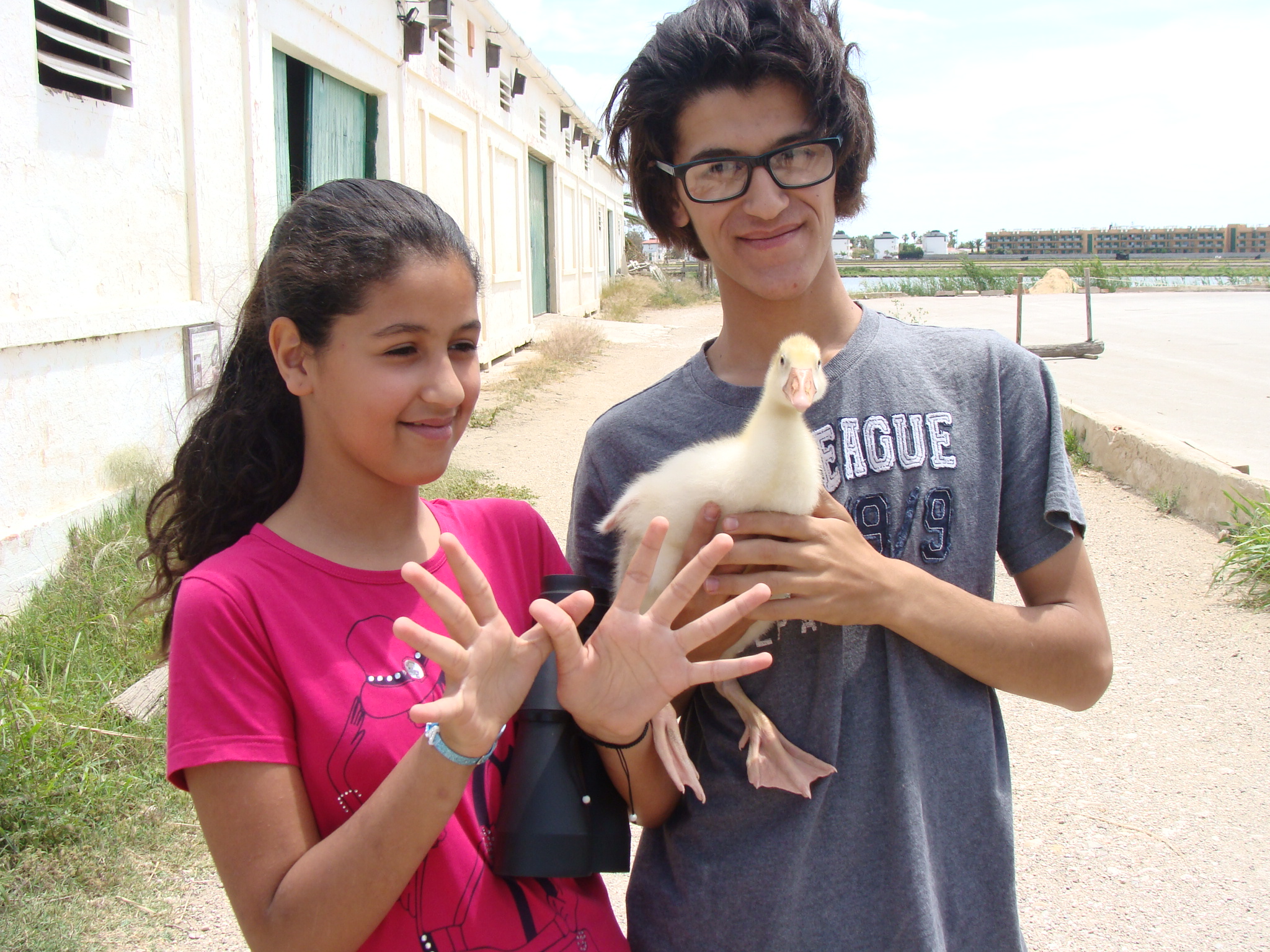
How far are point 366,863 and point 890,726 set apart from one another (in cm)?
94

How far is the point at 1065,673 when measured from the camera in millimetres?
1754

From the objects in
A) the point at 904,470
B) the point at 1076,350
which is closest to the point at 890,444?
the point at 904,470

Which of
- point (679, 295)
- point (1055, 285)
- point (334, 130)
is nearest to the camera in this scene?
point (334, 130)

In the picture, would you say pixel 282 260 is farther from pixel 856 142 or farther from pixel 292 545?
pixel 856 142

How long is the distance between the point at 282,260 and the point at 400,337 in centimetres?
32

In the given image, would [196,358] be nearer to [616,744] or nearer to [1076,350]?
[616,744]

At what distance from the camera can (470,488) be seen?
7586 mm

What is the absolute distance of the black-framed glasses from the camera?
72.9 inches

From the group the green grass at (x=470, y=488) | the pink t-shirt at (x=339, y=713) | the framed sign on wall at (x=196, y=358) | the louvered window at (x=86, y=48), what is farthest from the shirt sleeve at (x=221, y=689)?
the framed sign on wall at (x=196, y=358)

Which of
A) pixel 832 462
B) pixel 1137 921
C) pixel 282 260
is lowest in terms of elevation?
pixel 1137 921

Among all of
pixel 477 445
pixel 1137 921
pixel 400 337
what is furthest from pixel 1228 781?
pixel 477 445

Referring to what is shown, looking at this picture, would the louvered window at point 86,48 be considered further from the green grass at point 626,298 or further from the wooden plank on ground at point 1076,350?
the green grass at point 626,298

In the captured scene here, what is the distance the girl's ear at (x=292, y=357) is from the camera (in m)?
1.76

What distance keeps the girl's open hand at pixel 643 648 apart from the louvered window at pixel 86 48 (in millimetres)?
5359
